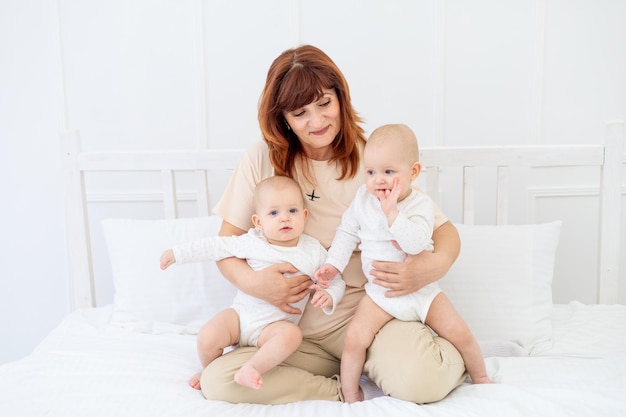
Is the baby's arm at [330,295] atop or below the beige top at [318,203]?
below

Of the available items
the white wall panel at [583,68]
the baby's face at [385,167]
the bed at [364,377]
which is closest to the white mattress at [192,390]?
the bed at [364,377]

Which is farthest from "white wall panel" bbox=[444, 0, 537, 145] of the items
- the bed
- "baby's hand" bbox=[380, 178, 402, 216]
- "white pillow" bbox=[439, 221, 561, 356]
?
"baby's hand" bbox=[380, 178, 402, 216]

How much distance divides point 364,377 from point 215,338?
44 centimetres

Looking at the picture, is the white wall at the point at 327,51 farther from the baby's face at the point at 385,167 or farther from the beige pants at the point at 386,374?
the beige pants at the point at 386,374

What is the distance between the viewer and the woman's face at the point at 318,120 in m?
1.65

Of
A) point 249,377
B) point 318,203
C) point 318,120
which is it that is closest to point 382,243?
point 318,203

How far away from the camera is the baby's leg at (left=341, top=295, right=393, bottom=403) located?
1.56 metres

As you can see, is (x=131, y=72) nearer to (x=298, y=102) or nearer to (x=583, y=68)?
(x=298, y=102)

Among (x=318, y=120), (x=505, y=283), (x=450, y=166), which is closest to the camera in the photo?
(x=318, y=120)

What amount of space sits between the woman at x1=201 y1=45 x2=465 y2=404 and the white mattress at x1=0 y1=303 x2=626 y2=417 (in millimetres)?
60

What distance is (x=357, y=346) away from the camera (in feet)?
5.15

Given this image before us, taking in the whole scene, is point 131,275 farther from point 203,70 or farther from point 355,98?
point 355,98

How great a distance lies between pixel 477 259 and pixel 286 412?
81 cm

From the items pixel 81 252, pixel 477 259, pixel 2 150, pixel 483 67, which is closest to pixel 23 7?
pixel 2 150
